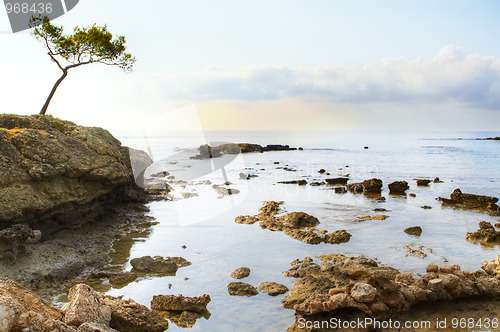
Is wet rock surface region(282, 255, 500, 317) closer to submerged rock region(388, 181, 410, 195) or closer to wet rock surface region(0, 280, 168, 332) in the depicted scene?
Answer: wet rock surface region(0, 280, 168, 332)

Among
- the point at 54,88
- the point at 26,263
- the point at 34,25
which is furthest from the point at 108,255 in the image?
the point at 34,25

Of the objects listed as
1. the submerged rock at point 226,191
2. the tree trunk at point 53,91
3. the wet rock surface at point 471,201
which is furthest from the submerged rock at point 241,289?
the tree trunk at point 53,91

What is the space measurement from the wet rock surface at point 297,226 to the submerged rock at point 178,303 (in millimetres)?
5806

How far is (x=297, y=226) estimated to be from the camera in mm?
14656

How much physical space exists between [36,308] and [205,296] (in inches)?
140

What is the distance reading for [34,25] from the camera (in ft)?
73.3

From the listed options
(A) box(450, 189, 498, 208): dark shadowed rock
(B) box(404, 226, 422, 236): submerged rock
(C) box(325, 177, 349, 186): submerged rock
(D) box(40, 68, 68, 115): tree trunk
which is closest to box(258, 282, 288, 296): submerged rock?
(B) box(404, 226, 422, 236): submerged rock

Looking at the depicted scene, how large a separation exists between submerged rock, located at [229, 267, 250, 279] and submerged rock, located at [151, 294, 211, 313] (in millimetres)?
1714

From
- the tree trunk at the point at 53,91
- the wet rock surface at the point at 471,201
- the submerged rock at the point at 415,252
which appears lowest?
the wet rock surface at the point at 471,201

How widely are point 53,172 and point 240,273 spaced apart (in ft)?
23.6

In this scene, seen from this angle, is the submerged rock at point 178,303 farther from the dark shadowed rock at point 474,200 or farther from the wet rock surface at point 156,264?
the dark shadowed rock at point 474,200

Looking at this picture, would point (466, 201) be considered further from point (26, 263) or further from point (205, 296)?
point (26, 263)

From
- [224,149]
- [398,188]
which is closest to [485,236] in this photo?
[398,188]

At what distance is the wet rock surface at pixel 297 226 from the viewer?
1271 centimetres
